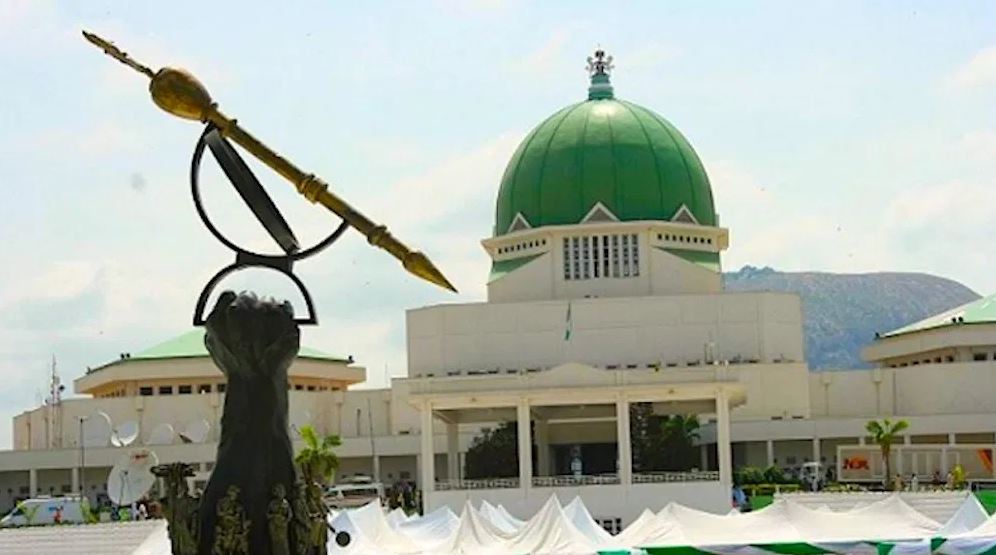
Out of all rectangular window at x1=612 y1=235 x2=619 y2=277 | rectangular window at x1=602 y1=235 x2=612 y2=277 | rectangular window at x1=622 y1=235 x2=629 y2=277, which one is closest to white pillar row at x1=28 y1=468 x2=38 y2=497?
rectangular window at x1=602 y1=235 x2=612 y2=277

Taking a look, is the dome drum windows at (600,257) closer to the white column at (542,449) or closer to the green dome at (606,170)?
the green dome at (606,170)

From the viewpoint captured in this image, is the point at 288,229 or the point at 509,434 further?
the point at 509,434

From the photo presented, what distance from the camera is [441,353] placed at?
7662 centimetres

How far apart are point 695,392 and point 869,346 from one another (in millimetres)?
23918

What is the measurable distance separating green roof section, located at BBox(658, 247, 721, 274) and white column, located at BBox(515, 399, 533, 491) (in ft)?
49.6

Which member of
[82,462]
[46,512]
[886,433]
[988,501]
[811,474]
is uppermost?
[886,433]

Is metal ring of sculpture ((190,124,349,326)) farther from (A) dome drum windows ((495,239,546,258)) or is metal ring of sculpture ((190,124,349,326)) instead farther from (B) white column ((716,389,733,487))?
(A) dome drum windows ((495,239,546,258))

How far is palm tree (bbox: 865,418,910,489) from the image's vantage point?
6712 centimetres

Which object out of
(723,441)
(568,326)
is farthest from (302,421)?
(723,441)

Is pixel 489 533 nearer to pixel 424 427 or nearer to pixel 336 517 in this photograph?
pixel 336 517

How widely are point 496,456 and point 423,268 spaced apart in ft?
156

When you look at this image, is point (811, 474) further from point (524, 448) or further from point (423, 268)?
point (423, 268)

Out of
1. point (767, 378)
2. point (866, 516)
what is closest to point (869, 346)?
point (767, 378)

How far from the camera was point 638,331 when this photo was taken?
246ft
